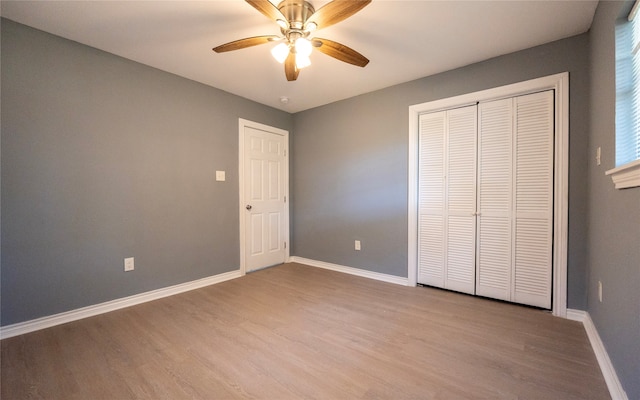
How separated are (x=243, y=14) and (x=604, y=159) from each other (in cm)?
268

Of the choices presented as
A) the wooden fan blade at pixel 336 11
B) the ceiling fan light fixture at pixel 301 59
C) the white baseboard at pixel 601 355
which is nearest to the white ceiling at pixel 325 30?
the wooden fan blade at pixel 336 11

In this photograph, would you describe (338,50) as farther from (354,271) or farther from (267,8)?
(354,271)

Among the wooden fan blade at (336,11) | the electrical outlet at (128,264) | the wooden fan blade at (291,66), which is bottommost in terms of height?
the electrical outlet at (128,264)

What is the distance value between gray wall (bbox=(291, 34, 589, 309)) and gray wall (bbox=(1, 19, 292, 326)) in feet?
4.38

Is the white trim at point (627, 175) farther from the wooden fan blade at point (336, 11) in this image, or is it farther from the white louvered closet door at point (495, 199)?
the wooden fan blade at point (336, 11)

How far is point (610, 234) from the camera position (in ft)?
5.02

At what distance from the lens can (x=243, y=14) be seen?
191 centimetres

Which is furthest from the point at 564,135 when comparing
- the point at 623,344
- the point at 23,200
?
the point at 23,200

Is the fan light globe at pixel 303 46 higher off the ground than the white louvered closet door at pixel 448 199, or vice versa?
the fan light globe at pixel 303 46

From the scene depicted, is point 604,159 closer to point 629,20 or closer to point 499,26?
point 629,20

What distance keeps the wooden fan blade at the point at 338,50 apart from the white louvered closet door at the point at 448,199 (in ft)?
4.44

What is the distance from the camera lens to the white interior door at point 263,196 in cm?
357

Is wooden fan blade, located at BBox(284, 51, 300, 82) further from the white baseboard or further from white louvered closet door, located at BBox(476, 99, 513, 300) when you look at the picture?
the white baseboard

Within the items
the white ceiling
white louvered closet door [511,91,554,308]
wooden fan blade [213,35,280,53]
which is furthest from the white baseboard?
wooden fan blade [213,35,280,53]
